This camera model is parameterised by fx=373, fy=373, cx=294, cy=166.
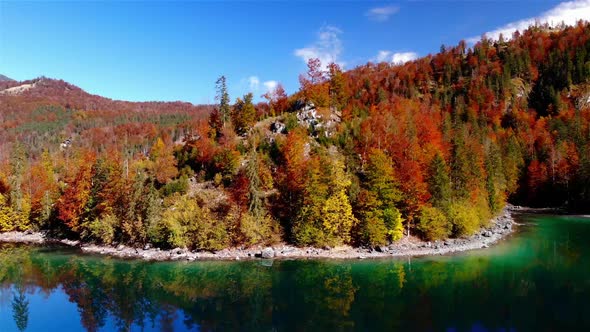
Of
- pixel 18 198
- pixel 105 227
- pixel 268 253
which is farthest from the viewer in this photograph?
pixel 18 198

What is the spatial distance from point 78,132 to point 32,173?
132502mm

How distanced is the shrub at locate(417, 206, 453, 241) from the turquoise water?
4.95 meters

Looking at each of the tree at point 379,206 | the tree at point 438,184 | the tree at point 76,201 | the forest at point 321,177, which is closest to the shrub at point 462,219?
the forest at point 321,177

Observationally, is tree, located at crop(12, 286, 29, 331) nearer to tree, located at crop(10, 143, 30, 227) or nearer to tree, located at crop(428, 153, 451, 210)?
tree, located at crop(10, 143, 30, 227)

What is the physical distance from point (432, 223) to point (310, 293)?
22.9m

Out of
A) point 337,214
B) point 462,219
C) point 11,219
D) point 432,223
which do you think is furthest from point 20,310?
point 462,219

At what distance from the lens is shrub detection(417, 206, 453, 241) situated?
48250 mm

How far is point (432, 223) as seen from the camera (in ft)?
158

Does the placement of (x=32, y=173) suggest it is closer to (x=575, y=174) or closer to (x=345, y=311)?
(x=345, y=311)

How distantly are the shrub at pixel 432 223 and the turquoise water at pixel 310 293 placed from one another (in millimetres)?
4951

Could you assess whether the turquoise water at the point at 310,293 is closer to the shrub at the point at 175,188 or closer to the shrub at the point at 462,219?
the shrub at the point at 462,219

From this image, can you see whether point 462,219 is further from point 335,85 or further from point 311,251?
point 335,85

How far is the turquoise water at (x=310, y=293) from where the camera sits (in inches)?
1048

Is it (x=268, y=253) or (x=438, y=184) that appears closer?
(x=268, y=253)
